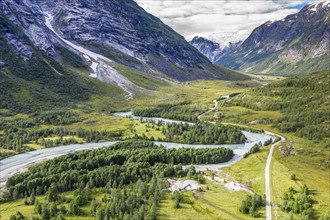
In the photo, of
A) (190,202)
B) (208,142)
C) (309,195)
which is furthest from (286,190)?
(208,142)

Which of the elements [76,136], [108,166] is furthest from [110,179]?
[76,136]

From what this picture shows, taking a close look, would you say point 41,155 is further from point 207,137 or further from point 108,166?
point 207,137

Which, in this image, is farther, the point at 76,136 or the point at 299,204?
the point at 76,136

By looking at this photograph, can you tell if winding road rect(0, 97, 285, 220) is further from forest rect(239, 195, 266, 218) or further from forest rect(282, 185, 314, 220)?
forest rect(282, 185, 314, 220)

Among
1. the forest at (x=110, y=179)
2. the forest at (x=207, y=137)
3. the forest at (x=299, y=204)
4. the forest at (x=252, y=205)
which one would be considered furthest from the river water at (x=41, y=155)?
the forest at (x=252, y=205)

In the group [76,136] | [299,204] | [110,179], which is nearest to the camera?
[299,204]

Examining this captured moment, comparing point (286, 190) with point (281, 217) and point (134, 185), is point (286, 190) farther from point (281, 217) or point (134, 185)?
point (134, 185)

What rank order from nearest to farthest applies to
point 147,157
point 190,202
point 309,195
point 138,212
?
point 138,212, point 190,202, point 309,195, point 147,157

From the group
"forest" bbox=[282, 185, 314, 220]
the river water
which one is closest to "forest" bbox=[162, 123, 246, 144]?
the river water
